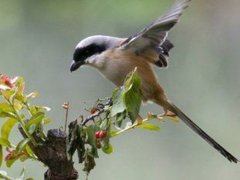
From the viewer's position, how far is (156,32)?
3.34ft

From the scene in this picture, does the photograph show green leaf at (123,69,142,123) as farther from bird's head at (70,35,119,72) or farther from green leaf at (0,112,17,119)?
bird's head at (70,35,119,72)

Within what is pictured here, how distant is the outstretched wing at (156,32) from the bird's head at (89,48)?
0.18 ft

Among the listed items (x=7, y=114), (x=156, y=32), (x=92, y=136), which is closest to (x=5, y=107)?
(x=7, y=114)

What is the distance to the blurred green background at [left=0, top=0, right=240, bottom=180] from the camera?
1.59 meters

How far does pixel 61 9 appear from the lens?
176cm

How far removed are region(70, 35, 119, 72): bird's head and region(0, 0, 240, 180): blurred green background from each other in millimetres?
318

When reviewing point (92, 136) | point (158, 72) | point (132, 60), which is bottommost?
point (158, 72)

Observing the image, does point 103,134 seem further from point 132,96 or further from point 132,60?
point 132,60

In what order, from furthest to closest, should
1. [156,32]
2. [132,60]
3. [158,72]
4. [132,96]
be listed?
[158,72] < [132,60] < [156,32] < [132,96]

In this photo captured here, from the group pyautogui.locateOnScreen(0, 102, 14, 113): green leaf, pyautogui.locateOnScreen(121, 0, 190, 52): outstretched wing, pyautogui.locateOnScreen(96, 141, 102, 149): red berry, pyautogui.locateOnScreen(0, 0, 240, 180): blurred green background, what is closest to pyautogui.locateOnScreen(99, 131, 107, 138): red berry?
pyautogui.locateOnScreen(96, 141, 102, 149): red berry

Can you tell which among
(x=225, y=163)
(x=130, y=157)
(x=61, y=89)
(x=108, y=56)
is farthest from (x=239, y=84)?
(x=108, y=56)

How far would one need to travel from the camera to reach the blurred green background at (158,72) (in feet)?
5.22

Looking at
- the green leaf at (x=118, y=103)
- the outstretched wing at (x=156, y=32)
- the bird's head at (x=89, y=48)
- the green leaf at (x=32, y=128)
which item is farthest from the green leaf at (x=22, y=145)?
the bird's head at (x=89, y=48)

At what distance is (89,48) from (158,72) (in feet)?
1.63
